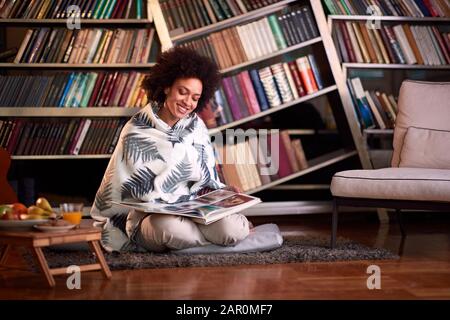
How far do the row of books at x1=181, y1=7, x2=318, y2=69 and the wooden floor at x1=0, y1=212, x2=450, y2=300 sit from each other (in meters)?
1.84

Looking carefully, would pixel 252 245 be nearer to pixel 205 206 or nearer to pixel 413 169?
pixel 205 206

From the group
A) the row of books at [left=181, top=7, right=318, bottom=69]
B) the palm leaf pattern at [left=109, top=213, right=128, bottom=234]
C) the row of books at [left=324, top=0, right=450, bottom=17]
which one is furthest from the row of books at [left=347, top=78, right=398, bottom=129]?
the palm leaf pattern at [left=109, top=213, right=128, bottom=234]

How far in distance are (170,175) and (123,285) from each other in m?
0.91

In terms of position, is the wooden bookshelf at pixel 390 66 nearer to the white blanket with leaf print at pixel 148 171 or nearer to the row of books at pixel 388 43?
the row of books at pixel 388 43

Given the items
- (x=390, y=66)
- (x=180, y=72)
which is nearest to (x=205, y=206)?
(x=180, y=72)

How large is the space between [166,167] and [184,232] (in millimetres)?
371

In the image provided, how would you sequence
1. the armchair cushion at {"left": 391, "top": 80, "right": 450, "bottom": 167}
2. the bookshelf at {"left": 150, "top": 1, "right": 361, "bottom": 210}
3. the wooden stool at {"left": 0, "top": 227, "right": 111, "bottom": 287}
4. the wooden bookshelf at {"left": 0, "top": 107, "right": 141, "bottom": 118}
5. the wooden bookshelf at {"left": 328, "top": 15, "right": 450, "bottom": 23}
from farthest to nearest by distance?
the wooden bookshelf at {"left": 328, "top": 15, "right": 450, "bottom": 23} < the bookshelf at {"left": 150, "top": 1, "right": 361, "bottom": 210} < the wooden bookshelf at {"left": 0, "top": 107, "right": 141, "bottom": 118} < the armchair cushion at {"left": 391, "top": 80, "right": 450, "bottom": 167} < the wooden stool at {"left": 0, "top": 227, "right": 111, "bottom": 287}

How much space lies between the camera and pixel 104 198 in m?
3.58

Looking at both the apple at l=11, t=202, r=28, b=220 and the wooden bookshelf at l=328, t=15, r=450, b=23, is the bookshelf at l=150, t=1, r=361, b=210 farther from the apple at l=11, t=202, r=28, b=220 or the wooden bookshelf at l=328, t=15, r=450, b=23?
the apple at l=11, t=202, r=28, b=220

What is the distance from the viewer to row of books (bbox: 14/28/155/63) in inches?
193

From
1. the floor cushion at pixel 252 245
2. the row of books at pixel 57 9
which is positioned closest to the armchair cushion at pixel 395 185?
the floor cushion at pixel 252 245

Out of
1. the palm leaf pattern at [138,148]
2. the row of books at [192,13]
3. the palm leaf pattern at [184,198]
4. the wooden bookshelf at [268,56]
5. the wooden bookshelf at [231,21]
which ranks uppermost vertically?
the row of books at [192,13]

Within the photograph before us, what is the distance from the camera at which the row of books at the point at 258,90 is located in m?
5.05

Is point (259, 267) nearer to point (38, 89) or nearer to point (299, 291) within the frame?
point (299, 291)
